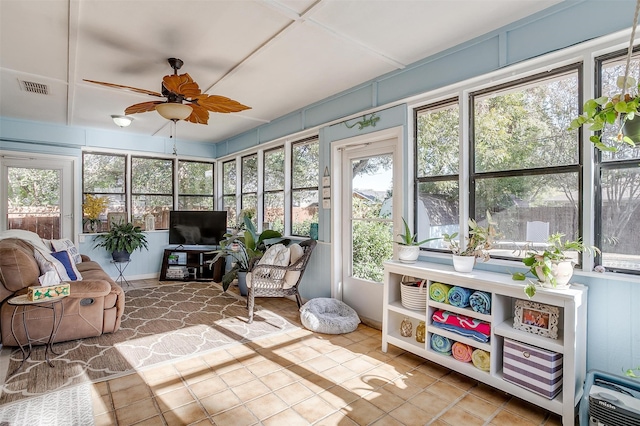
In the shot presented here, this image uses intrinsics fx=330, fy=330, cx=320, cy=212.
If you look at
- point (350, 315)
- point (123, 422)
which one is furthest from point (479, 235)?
point (123, 422)

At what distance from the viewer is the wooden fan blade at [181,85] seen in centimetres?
257

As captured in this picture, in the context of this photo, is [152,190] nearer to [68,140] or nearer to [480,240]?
[68,140]

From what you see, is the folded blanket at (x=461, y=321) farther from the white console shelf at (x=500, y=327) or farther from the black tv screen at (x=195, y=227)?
the black tv screen at (x=195, y=227)

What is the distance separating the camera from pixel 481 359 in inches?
93.1

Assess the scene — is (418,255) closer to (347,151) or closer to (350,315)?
(350,315)

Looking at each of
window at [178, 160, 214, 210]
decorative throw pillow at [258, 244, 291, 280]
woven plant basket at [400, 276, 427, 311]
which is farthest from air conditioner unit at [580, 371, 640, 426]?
window at [178, 160, 214, 210]

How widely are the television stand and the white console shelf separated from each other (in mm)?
3713

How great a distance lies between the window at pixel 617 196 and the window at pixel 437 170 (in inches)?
38.7

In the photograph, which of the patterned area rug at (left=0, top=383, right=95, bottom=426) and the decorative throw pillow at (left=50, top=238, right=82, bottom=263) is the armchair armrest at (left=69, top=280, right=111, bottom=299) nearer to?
the patterned area rug at (left=0, top=383, right=95, bottom=426)

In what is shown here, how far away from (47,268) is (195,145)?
392cm

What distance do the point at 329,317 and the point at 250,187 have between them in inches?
125

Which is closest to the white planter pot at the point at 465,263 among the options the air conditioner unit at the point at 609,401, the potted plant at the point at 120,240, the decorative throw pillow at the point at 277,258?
the air conditioner unit at the point at 609,401

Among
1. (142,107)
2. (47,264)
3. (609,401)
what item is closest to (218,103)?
(142,107)

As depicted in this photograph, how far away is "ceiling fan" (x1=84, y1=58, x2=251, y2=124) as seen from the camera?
8.57 feet
